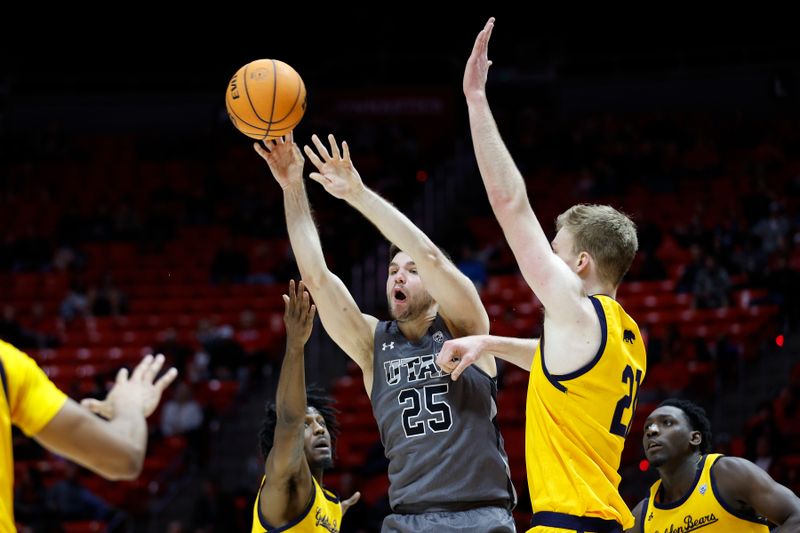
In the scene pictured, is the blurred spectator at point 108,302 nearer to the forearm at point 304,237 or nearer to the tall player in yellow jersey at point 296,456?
the tall player in yellow jersey at point 296,456

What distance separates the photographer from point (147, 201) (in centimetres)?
2030

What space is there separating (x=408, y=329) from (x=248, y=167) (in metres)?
16.2

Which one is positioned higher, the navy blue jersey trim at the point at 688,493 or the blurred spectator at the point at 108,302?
the blurred spectator at the point at 108,302

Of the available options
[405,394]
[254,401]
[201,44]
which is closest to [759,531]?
[405,394]

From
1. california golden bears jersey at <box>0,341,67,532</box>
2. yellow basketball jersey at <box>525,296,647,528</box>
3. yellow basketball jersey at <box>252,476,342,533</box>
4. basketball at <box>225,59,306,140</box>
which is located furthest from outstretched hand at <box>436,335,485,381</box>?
basketball at <box>225,59,306,140</box>

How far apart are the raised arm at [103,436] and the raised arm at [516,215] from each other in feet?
5.00

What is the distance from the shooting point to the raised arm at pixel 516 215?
4133 millimetres

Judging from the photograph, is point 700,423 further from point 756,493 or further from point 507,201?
point 507,201

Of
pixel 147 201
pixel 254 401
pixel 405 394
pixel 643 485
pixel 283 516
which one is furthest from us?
pixel 147 201

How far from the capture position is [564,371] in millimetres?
4176

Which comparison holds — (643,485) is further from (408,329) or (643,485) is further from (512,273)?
(408,329)

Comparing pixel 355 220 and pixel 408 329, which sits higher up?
pixel 355 220

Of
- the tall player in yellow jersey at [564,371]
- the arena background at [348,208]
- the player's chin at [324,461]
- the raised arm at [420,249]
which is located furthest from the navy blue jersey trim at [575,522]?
the arena background at [348,208]

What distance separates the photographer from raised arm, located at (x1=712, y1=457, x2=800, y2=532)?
227 inches
